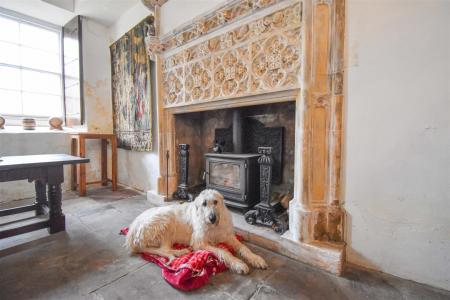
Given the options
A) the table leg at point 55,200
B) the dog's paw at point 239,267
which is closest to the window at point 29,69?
the table leg at point 55,200

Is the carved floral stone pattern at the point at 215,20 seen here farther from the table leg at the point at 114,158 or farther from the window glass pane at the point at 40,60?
the window glass pane at the point at 40,60

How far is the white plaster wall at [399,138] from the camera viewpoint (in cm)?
129

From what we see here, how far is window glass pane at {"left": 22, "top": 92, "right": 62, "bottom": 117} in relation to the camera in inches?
154

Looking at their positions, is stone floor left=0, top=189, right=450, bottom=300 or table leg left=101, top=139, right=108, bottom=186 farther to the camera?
table leg left=101, top=139, right=108, bottom=186

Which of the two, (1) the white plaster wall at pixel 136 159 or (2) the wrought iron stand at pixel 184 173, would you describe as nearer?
(2) the wrought iron stand at pixel 184 173

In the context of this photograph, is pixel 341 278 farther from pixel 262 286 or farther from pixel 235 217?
pixel 235 217

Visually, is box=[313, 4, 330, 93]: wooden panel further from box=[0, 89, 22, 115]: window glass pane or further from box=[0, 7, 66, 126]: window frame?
box=[0, 89, 22, 115]: window glass pane

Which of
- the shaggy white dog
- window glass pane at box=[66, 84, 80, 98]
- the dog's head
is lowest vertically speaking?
the shaggy white dog

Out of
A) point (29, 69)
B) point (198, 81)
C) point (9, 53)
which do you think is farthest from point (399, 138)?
point (9, 53)

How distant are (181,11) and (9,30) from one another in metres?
3.51

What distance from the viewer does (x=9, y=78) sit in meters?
3.71

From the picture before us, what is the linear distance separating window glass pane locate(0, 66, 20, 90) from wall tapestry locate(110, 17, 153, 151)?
1.61 m

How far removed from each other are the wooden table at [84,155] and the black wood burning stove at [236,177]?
7.08 ft

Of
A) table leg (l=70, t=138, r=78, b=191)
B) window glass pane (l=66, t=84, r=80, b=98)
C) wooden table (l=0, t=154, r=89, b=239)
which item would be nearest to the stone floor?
wooden table (l=0, t=154, r=89, b=239)
